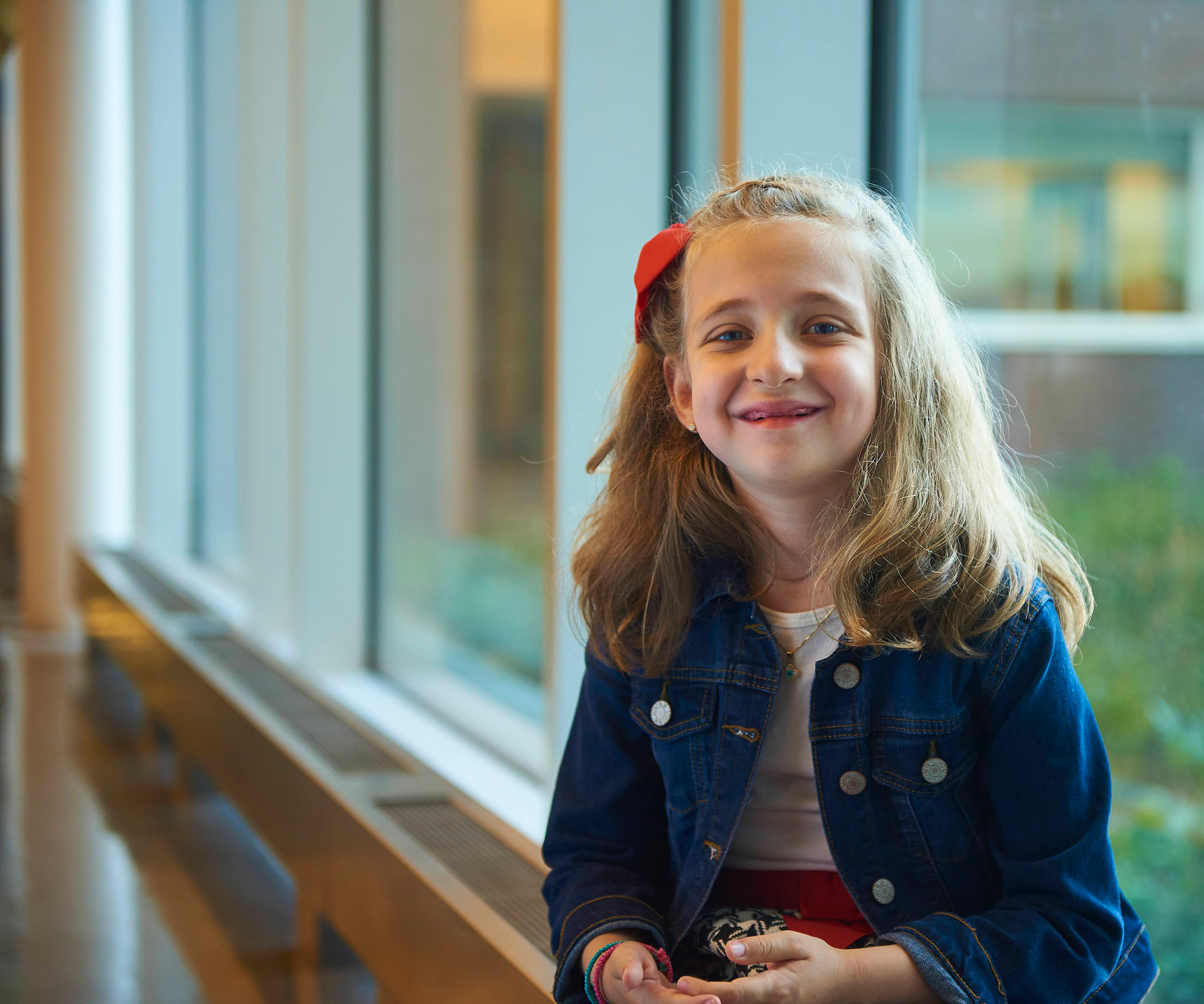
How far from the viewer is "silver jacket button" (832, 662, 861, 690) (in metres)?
1.23

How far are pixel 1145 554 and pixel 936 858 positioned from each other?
89cm

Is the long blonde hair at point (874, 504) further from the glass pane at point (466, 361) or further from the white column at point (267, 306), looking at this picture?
the white column at point (267, 306)

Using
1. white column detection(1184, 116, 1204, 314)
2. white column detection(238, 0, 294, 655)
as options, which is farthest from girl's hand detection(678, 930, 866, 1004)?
white column detection(238, 0, 294, 655)

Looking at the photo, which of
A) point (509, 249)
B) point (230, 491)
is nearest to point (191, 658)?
point (509, 249)

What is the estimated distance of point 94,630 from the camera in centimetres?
591

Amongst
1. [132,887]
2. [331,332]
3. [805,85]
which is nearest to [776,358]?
[805,85]

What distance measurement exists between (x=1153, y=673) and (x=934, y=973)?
95 cm

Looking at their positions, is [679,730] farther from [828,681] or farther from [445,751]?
[445,751]

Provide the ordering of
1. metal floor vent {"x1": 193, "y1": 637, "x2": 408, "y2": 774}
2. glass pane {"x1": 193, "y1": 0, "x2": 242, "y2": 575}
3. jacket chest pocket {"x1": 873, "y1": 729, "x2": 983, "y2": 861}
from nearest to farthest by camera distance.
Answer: jacket chest pocket {"x1": 873, "y1": 729, "x2": 983, "y2": 861}
metal floor vent {"x1": 193, "y1": 637, "x2": 408, "y2": 774}
glass pane {"x1": 193, "y1": 0, "x2": 242, "y2": 575}

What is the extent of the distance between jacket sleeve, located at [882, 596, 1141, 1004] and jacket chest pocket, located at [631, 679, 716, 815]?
246 millimetres

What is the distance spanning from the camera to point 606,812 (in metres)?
1.38

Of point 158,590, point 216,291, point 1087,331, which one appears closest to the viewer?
point 1087,331

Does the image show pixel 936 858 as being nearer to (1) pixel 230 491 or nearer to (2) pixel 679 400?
(2) pixel 679 400

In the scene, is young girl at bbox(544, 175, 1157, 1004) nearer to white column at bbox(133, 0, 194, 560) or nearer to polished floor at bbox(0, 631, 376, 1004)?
polished floor at bbox(0, 631, 376, 1004)
